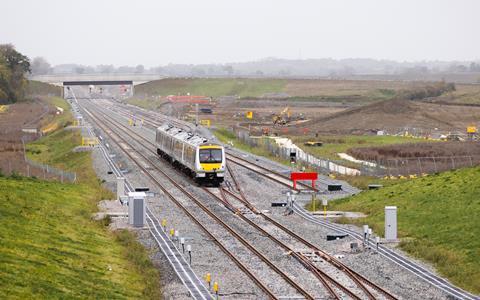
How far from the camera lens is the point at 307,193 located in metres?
→ 47.3

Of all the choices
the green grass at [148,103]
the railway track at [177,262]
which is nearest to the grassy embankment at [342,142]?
the railway track at [177,262]

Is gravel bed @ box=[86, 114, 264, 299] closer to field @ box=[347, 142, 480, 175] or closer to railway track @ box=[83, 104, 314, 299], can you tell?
railway track @ box=[83, 104, 314, 299]

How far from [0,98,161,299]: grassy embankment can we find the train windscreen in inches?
321

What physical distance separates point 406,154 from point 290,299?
5224 cm

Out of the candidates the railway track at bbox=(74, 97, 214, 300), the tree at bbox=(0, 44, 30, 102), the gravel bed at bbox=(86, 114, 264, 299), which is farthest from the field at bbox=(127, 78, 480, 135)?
the railway track at bbox=(74, 97, 214, 300)

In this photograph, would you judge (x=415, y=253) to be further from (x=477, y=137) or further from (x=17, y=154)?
(x=477, y=137)

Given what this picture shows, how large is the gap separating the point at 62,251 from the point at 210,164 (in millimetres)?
23711

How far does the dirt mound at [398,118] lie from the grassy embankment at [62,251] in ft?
229

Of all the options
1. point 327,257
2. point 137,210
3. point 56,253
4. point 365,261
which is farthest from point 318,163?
point 56,253

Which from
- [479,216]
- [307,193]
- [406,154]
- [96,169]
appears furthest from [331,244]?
[406,154]

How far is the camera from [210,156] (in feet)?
168

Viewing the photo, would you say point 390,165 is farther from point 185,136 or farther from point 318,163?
point 185,136

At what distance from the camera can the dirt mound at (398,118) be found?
110062 mm

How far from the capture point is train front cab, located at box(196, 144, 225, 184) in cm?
5081
